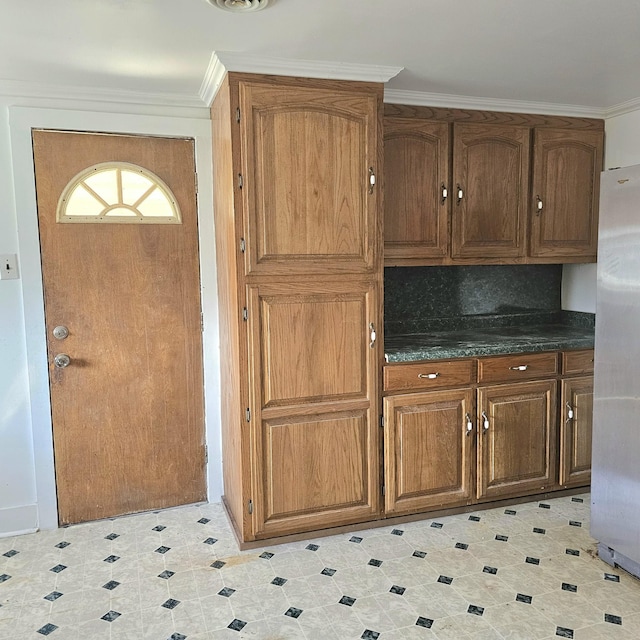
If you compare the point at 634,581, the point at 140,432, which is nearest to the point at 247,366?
the point at 140,432

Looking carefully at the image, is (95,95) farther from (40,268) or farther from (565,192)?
(565,192)

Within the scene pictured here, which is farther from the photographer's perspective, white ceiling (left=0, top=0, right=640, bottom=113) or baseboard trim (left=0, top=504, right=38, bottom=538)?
baseboard trim (left=0, top=504, right=38, bottom=538)

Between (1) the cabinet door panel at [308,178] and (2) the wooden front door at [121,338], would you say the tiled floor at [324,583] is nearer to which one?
(2) the wooden front door at [121,338]

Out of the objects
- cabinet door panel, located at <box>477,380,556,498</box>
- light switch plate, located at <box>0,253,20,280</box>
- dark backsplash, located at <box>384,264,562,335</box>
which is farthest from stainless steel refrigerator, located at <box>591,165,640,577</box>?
light switch plate, located at <box>0,253,20,280</box>

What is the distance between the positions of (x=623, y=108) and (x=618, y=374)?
1.75 m

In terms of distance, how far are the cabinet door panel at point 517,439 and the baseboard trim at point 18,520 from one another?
93.6 inches

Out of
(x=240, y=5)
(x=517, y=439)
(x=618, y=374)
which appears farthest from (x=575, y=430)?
(x=240, y=5)

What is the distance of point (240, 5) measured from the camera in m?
1.90

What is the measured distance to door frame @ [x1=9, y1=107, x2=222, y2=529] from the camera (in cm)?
281

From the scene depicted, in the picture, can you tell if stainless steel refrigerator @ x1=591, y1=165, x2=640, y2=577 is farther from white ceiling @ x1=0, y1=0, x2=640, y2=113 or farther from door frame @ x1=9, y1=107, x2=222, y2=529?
door frame @ x1=9, y1=107, x2=222, y2=529

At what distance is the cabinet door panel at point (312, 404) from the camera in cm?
265

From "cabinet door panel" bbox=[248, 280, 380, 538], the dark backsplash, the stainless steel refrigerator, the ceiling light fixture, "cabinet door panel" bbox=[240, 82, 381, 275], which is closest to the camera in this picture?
the ceiling light fixture

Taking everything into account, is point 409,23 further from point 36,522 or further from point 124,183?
point 36,522

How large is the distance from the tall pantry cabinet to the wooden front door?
1.34 ft
